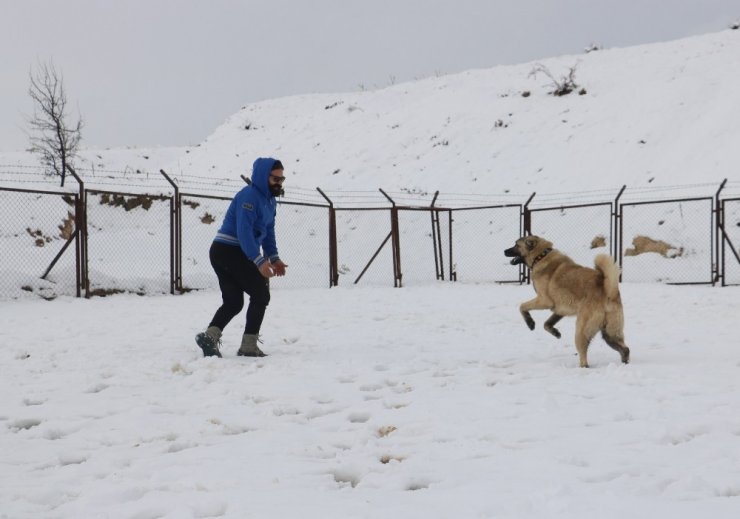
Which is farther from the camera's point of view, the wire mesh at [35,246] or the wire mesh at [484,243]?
the wire mesh at [484,243]

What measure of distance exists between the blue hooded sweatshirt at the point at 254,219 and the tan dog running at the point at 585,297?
2.68 meters

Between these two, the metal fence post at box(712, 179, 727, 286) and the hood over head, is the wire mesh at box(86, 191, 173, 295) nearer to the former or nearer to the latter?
the hood over head

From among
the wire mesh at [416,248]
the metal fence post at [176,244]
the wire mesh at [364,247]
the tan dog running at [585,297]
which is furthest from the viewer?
the wire mesh at [416,248]

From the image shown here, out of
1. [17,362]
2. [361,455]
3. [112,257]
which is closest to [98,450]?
[361,455]

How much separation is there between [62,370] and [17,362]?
70cm

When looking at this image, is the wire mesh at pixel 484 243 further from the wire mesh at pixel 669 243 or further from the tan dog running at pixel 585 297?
the tan dog running at pixel 585 297

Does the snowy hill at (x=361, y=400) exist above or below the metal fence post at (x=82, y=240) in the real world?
below

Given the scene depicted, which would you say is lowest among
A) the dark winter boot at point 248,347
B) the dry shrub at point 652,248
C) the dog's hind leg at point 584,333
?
the dark winter boot at point 248,347

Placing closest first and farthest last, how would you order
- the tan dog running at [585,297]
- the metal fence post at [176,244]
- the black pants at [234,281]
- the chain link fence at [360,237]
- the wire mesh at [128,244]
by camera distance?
the tan dog running at [585,297]
the black pants at [234,281]
the wire mesh at [128,244]
the metal fence post at [176,244]
the chain link fence at [360,237]

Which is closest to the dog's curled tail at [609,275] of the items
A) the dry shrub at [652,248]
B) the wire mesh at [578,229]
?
the dry shrub at [652,248]

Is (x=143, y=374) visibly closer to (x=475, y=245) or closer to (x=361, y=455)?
(x=361, y=455)

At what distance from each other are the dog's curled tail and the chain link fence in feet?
29.6

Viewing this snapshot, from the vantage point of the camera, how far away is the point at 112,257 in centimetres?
1584

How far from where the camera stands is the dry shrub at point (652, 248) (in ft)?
51.6
